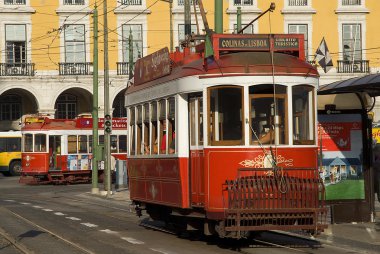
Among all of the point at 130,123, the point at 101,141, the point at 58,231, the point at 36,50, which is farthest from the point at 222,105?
the point at 36,50

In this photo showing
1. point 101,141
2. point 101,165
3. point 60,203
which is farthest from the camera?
point 101,141

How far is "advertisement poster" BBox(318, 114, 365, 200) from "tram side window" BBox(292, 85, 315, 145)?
3.37m

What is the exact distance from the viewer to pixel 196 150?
46.8ft

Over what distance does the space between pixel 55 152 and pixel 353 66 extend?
20.4m

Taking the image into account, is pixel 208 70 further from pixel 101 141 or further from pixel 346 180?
pixel 101 141

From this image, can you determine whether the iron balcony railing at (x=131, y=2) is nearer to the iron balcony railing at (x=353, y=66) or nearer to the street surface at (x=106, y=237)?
the iron balcony railing at (x=353, y=66)

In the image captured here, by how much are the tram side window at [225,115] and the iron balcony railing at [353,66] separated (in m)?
41.3

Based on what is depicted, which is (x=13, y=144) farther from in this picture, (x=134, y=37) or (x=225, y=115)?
(x=225, y=115)

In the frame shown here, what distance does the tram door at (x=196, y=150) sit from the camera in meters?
14.0

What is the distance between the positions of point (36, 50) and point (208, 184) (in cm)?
3992

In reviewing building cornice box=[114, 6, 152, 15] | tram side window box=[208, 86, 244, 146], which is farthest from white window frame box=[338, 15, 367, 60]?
tram side window box=[208, 86, 244, 146]

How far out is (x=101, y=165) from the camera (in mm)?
40594

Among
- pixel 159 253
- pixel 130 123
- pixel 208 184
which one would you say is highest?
pixel 130 123

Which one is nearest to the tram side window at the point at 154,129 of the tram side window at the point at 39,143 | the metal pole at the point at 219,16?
the metal pole at the point at 219,16
